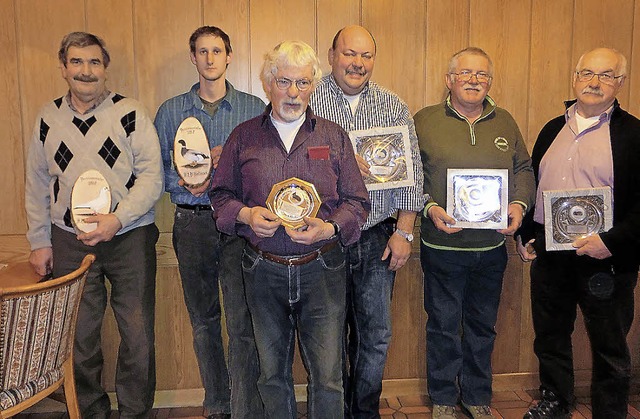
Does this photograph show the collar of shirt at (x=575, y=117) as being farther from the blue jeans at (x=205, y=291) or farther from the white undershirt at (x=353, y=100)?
the blue jeans at (x=205, y=291)

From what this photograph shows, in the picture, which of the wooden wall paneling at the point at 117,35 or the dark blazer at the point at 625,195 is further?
the wooden wall paneling at the point at 117,35

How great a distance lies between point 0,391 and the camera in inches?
76.2

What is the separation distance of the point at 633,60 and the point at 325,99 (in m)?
1.85

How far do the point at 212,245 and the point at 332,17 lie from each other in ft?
4.30

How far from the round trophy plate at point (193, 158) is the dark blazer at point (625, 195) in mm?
1734

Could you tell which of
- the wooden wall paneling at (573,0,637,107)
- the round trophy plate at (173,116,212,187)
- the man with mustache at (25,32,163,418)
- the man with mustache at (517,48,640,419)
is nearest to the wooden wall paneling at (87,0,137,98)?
the man with mustache at (25,32,163,418)

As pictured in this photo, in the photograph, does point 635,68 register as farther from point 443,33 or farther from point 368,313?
point 368,313

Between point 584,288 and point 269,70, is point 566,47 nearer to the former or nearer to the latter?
point 584,288

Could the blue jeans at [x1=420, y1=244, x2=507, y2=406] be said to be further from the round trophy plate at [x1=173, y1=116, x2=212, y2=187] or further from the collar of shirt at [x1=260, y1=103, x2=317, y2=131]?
the round trophy plate at [x1=173, y1=116, x2=212, y2=187]

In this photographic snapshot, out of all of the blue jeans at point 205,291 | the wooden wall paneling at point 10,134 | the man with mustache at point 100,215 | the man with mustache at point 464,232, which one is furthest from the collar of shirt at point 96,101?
the man with mustache at point 464,232

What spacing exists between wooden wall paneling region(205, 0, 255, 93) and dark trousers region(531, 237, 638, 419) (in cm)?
168

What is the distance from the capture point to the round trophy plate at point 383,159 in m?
2.38

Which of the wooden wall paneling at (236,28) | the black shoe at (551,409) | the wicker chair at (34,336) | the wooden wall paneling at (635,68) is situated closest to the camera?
the wicker chair at (34,336)

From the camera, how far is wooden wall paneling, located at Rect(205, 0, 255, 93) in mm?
2854
